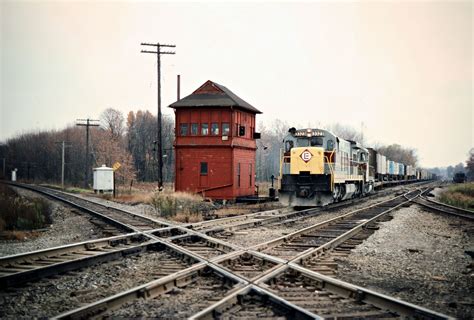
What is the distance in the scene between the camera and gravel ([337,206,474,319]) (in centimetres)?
599

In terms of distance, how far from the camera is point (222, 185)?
28.2 metres

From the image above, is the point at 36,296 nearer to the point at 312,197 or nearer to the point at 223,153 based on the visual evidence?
the point at 312,197

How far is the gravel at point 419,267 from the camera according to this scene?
5992 millimetres

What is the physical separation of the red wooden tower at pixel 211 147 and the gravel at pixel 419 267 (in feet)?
50.4

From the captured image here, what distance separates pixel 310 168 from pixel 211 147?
993 centimetres

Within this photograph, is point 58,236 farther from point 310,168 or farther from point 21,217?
point 310,168

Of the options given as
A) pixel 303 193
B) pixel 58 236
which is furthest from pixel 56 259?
pixel 303 193

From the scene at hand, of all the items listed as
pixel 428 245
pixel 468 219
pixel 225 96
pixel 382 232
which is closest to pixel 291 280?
pixel 428 245

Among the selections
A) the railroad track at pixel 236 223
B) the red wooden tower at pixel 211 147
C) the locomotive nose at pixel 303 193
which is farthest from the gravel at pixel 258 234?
the red wooden tower at pixel 211 147

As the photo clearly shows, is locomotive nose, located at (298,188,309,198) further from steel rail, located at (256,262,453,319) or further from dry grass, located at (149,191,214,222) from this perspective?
steel rail, located at (256,262,453,319)

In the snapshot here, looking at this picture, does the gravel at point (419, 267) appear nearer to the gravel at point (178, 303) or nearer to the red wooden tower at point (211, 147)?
the gravel at point (178, 303)

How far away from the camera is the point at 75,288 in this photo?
6477 millimetres

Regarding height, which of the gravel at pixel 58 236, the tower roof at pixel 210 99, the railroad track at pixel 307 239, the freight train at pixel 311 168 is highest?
the tower roof at pixel 210 99

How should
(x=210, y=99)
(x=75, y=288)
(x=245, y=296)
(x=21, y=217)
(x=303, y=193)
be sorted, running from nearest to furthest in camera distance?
(x=245, y=296), (x=75, y=288), (x=21, y=217), (x=303, y=193), (x=210, y=99)
